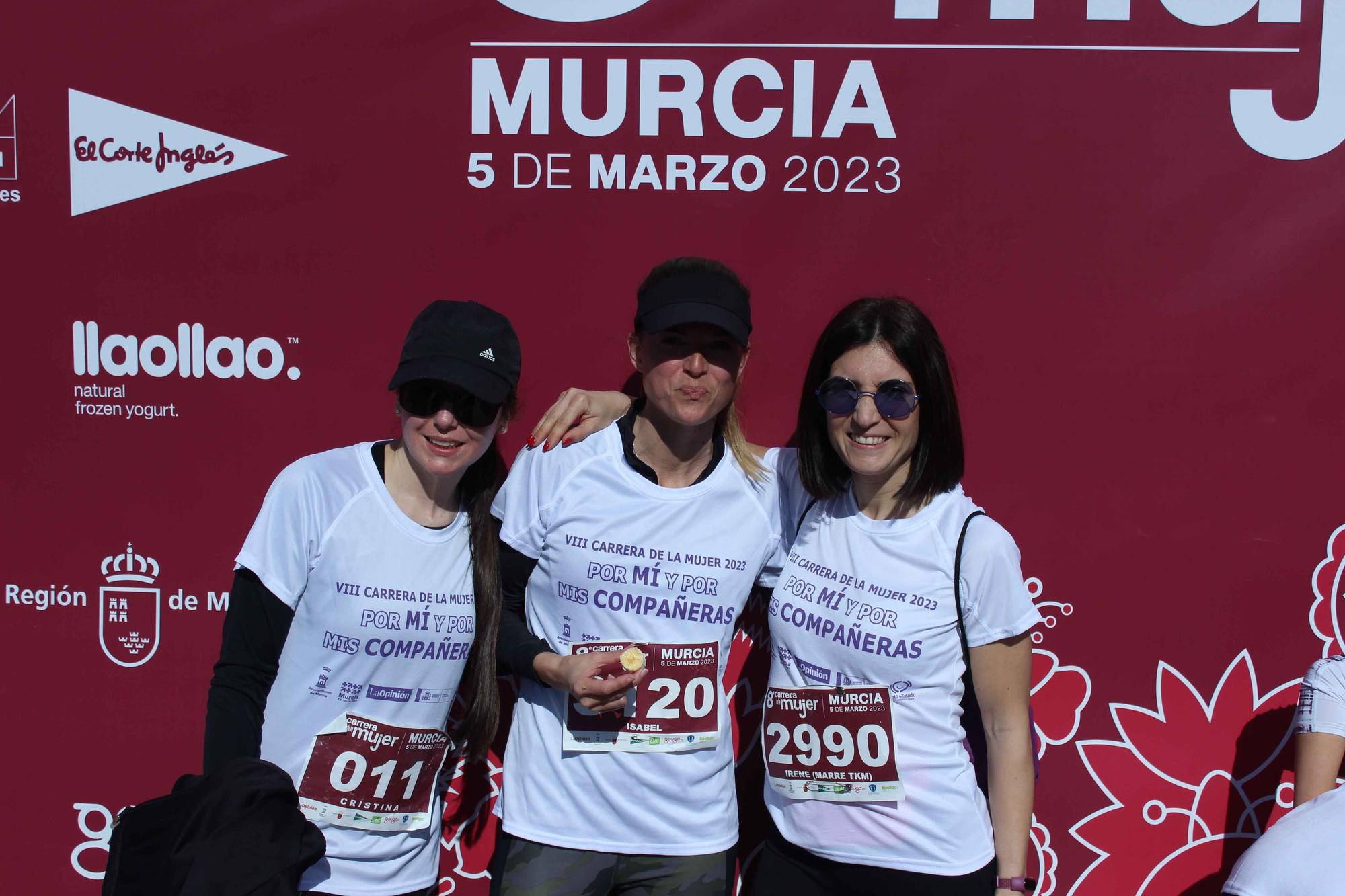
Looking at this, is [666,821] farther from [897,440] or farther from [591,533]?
[897,440]

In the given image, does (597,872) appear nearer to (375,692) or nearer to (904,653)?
(375,692)

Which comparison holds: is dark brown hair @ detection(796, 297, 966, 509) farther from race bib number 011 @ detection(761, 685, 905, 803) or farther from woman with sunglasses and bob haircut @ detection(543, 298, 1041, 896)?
race bib number 011 @ detection(761, 685, 905, 803)

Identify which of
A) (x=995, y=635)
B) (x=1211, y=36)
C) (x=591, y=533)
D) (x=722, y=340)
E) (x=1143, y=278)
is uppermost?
(x=1211, y=36)

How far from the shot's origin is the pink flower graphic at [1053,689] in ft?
8.68

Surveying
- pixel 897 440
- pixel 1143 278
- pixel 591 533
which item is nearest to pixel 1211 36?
pixel 1143 278

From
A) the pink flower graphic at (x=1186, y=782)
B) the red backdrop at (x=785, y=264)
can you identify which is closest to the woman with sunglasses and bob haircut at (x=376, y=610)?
the red backdrop at (x=785, y=264)

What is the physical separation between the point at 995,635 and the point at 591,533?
0.85 meters

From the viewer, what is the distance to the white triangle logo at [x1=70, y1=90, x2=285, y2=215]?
8.52ft

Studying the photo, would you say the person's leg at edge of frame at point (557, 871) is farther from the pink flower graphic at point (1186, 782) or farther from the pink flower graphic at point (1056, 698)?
the pink flower graphic at point (1186, 782)

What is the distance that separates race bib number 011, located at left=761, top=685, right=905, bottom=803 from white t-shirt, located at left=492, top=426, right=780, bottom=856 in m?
0.14

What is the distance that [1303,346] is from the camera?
255cm

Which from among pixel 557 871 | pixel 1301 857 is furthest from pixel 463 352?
pixel 1301 857

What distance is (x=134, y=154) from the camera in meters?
2.61

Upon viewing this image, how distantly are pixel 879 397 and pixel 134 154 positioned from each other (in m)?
2.07
